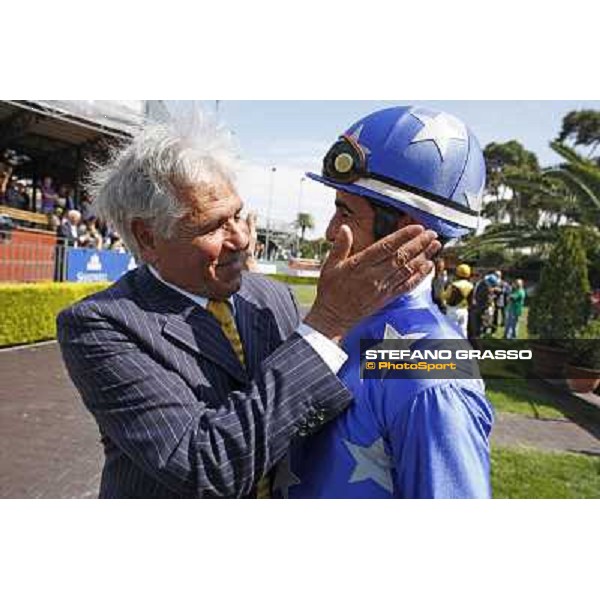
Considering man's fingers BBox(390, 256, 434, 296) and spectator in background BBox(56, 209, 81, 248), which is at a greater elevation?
man's fingers BBox(390, 256, 434, 296)

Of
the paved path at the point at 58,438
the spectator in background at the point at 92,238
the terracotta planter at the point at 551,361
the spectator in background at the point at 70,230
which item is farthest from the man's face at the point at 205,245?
the spectator in background at the point at 92,238

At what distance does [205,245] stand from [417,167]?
0.52 m

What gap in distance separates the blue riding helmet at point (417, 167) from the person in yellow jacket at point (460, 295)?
2.06ft

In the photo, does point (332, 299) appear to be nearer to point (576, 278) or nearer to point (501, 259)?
point (501, 259)

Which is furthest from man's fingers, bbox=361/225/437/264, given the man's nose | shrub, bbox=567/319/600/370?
shrub, bbox=567/319/600/370

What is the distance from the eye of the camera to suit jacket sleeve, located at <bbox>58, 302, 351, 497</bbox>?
1.18 meters

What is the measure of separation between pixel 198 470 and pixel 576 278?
2979mm

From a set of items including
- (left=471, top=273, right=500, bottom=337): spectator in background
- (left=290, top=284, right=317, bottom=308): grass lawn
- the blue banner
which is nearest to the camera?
(left=290, top=284, right=317, bottom=308): grass lawn

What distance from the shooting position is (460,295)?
226 centimetres

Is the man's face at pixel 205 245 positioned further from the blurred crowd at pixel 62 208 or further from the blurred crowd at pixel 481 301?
the blurred crowd at pixel 62 208

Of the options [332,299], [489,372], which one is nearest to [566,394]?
[489,372]

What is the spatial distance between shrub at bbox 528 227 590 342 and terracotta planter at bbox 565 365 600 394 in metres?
0.17

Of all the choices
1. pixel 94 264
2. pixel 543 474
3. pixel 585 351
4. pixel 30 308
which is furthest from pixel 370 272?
pixel 94 264

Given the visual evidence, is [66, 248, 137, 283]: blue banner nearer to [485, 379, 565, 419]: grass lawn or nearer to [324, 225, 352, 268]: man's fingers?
[485, 379, 565, 419]: grass lawn
